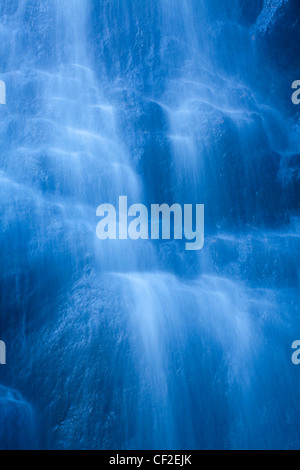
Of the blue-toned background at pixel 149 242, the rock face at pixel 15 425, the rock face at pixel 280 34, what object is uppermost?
the rock face at pixel 280 34

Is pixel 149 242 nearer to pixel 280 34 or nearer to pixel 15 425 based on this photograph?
pixel 15 425

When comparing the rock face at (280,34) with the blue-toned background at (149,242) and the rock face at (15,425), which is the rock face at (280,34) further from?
the rock face at (15,425)

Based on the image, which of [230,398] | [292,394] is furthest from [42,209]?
[292,394]

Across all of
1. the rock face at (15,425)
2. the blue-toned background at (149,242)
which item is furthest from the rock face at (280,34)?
the rock face at (15,425)

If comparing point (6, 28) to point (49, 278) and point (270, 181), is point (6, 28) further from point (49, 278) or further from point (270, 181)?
point (270, 181)

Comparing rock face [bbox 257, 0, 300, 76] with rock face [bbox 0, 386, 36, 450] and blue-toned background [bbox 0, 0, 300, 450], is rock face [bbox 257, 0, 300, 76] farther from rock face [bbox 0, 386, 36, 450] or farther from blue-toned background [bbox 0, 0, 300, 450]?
rock face [bbox 0, 386, 36, 450]

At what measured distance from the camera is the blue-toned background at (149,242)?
11.6 ft

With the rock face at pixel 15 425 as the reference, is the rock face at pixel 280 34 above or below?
above

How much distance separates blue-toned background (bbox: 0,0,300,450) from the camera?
3.55m

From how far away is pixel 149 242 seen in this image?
425cm

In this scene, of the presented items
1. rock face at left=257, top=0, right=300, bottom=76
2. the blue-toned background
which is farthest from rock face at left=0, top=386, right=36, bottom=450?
rock face at left=257, top=0, right=300, bottom=76

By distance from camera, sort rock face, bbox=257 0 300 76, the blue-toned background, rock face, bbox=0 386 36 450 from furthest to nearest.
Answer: rock face, bbox=257 0 300 76, the blue-toned background, rock face, bbox=0 386 36 450

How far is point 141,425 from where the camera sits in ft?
11.4

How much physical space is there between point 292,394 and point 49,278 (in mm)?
2976
